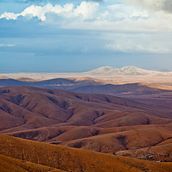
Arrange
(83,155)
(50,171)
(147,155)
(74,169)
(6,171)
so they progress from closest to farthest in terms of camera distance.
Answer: (6,171) < (50,171) < (74,169) < (83,155) < (147,155)

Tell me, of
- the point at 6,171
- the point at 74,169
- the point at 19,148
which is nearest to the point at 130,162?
the point at 74,169

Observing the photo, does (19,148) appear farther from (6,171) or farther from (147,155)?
(147,155)

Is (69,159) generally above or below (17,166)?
below

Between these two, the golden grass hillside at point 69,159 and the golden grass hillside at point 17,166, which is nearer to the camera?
the golden grass hillside at point 17,166

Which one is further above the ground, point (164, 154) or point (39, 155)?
point (39, 155)

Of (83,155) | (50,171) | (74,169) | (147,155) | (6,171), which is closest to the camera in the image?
(6,171)

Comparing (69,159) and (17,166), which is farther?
(69,159)

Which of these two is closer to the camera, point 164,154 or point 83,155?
point 83,155

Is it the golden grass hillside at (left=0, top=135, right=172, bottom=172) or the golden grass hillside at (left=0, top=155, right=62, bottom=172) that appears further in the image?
the golden grass hillside at (left=0, top=135, right=172, bottom=172)
